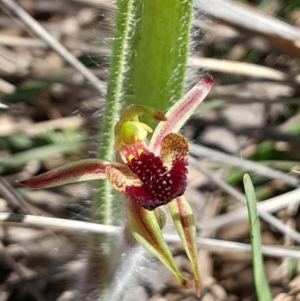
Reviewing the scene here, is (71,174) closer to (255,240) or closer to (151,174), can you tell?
(151,174)

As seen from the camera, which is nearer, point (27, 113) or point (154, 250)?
point (154, 250)

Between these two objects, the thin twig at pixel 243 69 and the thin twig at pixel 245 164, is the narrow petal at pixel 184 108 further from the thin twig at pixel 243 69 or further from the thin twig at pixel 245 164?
the thin twig at pixel 243 69

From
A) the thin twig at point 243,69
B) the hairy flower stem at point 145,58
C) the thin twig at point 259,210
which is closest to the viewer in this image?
the hairy flower stem at point 145,58

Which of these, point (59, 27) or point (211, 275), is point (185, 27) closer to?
point (211, 275)

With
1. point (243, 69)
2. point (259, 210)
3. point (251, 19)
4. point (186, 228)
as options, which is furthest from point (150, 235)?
point (243, 69)

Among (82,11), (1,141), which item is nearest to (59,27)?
(82,11)

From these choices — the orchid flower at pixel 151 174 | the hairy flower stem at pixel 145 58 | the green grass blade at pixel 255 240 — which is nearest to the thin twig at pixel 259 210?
the green grass blade at pixel 255 240
